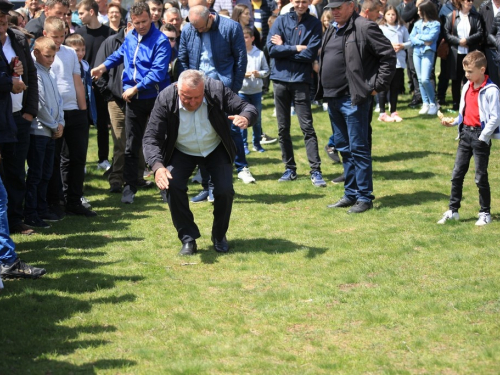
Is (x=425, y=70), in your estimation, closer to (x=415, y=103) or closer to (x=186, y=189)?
(x=415, y=103)

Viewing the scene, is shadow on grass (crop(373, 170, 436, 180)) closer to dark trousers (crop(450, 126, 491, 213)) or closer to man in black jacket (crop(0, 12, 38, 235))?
dark trousers (crop(450, 126, 491, 213))

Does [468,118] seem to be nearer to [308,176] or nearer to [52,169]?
[308,176]

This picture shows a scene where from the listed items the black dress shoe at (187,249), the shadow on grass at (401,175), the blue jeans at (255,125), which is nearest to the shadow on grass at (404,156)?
the shadow on grass at (401,175)

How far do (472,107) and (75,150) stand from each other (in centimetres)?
471

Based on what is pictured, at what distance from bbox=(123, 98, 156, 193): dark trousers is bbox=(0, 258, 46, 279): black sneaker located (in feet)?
11.0

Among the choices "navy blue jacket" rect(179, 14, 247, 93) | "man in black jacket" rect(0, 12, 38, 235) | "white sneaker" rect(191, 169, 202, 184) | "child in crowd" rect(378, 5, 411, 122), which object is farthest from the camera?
"child in crowd" rect(378, 5, 411, 122)

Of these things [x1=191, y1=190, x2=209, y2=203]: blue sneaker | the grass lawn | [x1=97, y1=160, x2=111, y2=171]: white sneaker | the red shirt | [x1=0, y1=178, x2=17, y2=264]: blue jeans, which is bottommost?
the grass lawn

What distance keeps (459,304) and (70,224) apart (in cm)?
485

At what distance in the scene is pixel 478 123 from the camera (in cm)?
866

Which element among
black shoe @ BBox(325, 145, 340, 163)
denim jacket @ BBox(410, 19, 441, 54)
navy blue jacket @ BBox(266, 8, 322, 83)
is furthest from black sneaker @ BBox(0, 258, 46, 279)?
denim jacket @ BBox(410, 19, 441, 54)

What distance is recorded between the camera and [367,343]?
5.82 metres

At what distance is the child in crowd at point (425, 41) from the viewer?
15.4m

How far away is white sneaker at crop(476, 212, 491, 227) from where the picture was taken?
8.90m

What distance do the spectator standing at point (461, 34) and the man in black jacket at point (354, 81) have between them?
5918 millimetres
